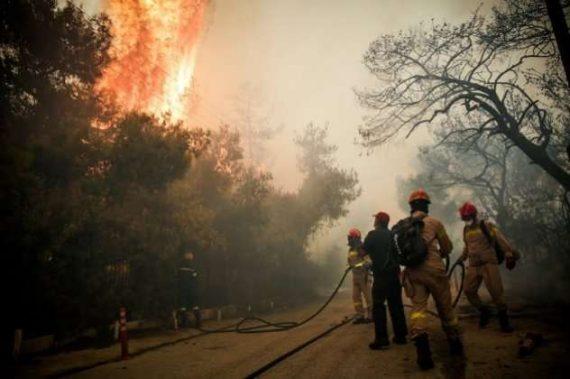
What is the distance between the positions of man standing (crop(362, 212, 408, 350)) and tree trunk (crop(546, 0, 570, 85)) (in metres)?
4.22

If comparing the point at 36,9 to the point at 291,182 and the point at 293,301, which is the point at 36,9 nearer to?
the point at 293,301

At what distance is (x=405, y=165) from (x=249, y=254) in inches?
4356

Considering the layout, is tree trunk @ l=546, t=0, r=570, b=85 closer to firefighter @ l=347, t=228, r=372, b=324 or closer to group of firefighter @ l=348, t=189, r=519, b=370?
group of firefighter @ l=348, t=189, r=519, b=370

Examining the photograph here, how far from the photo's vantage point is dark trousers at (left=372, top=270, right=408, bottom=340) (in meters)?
6.87

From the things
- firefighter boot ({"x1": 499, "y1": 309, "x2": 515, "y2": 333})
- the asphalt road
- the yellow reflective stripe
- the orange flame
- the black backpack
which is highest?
the orange flame

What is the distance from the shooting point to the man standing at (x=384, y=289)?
21.7 ft

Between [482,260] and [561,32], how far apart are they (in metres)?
4.30

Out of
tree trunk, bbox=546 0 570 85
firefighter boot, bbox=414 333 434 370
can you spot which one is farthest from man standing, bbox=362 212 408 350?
tree trunk, bbox=546 0 570 85

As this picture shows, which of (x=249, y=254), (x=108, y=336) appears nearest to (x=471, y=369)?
(x=108, y=336)

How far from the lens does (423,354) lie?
492 centimetres

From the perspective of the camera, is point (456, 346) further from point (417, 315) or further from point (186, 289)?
point (186, 289)

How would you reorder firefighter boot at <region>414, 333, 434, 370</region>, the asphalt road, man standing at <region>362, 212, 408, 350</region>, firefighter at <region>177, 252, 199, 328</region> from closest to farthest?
the asphalt road < firefighter boot at <region>414, 333, 434, 370</region> < man standing at <region>362, 212, 408, 350</region> < firefighter at <region>177, 252, 199, 328</region>

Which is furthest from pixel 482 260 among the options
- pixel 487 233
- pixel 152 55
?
pixel 152 55

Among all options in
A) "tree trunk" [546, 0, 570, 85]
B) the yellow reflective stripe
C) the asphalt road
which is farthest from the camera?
"tree trunk" [546, 0, 570, 85]
